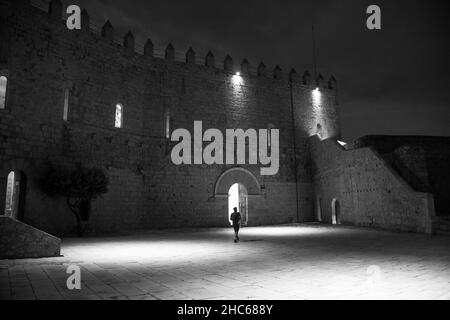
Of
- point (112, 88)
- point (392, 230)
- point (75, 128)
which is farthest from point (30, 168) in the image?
point (392, 230)

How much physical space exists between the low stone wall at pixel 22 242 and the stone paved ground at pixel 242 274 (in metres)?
0.45

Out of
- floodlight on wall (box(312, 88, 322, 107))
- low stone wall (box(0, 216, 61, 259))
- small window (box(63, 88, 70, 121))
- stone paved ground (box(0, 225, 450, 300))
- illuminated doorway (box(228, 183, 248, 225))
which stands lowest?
stone paved ground (box(0, 225, 450, 300))

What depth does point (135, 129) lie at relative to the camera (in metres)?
17.5

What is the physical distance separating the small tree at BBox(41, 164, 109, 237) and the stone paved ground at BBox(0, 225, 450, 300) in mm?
4830

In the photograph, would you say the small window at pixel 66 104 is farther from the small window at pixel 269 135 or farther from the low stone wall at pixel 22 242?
the small window at pixel 269 135

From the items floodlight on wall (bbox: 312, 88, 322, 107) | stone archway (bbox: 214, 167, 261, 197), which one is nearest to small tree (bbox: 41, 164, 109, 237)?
stone archway (bbox: 214, 167, 261, 197)

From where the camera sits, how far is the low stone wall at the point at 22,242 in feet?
25.0

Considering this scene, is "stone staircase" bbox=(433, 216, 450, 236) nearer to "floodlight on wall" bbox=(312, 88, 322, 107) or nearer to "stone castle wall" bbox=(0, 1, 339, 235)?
"stone castle wall" bbox=(0, 1, 339, 235)

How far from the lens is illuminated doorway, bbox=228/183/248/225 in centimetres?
2047

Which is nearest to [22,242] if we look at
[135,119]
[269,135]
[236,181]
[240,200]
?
[135,119]

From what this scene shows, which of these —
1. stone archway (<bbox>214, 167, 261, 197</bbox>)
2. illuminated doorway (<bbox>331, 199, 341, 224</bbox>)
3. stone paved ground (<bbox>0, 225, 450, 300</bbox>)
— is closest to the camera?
stone paved ground (<bbox>0, 225, 450, 300</bbox>)

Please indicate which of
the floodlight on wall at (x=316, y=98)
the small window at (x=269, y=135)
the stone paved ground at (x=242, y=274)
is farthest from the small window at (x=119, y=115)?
the floodlight on wall at (x=316, y=98)

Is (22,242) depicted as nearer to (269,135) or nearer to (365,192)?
(365,192)
